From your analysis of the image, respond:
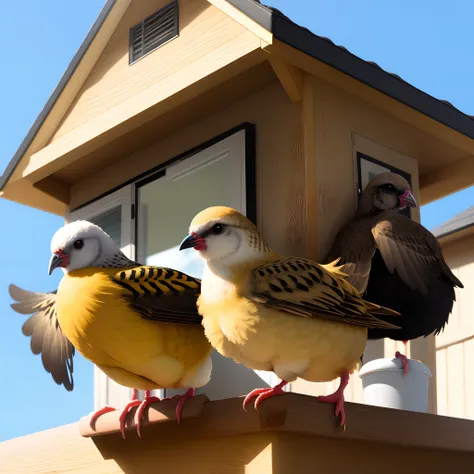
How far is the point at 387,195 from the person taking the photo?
3.32 metres

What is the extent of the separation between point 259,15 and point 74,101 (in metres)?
1.46

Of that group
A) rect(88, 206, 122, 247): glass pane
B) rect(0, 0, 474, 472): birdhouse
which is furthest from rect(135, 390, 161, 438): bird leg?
rect(88, 206, 122, 247): glass pane

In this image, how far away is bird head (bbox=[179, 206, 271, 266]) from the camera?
2.56 m

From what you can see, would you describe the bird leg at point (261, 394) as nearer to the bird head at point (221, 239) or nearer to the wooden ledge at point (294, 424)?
the wooden ledge at point (294, 424)

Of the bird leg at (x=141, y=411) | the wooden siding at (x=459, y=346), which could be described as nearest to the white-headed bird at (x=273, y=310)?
the bird leg at (x=141, y=411)

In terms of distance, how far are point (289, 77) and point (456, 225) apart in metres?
2.43

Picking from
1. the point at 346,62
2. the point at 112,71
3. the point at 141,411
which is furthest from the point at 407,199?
the point at 112,71

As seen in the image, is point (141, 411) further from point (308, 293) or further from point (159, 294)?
point (308, 293)

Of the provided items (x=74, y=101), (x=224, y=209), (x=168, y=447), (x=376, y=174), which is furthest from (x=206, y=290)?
(x=74, y=101)

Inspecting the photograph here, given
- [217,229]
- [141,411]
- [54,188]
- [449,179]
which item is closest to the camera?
[217,229]

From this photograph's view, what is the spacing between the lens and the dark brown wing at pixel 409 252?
3.08 m

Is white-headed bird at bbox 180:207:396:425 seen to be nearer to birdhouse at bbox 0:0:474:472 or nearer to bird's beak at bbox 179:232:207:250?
bird's beak at bbox 179:232:207:250

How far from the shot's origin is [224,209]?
2.60 m

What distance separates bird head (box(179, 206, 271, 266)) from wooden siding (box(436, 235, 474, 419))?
293 centimetres
